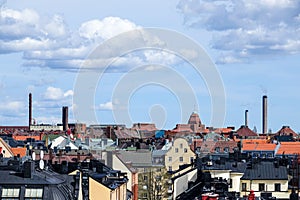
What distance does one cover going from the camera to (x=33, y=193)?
40406 millimetres

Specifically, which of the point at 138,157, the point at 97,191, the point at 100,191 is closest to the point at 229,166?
the point at 138,157

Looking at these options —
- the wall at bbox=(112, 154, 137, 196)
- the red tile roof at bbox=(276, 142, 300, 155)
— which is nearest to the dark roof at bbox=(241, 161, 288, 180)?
the wall at bbox=(112, 154, 137, 196)

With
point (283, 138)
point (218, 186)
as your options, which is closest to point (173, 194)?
point (218, 186)

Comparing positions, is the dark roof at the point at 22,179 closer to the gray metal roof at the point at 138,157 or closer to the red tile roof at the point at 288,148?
the gray metal roof at the point at 138,157

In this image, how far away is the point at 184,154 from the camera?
114 meters

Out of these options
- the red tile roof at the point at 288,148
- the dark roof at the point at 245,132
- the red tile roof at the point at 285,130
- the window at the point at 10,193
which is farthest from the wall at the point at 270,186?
the red tile roof at the point at 285,130

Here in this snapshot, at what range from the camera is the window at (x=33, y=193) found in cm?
4019

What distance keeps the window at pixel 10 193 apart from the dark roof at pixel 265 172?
34827mm

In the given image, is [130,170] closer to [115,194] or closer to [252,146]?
[115,194]

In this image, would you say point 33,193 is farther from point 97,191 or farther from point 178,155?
point 178,155

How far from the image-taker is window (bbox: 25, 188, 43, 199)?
40.2 metres

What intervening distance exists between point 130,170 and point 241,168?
10.1 meters

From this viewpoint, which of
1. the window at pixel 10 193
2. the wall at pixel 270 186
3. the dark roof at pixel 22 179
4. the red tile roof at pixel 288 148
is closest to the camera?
the window at pixel 10 193

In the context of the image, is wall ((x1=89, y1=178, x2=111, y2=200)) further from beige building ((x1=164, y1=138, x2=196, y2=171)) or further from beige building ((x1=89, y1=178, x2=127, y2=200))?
beige building ((x1=164, y1=138, x2=196, y2=171))
